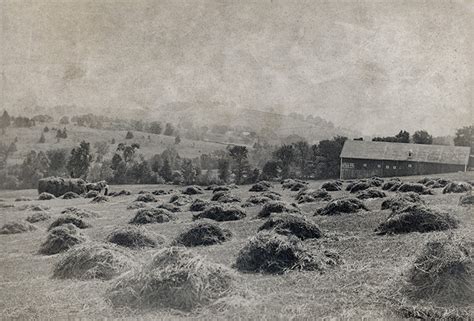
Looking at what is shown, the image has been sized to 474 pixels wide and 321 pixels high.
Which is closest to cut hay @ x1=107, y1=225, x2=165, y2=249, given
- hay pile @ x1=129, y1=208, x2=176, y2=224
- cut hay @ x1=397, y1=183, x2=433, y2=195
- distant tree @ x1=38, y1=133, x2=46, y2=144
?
hay pile @ x1=129, y1=208, x2=176, y2=224

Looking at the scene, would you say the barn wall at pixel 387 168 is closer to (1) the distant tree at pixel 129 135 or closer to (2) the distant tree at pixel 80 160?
(1) the distant tree at pixel 129 135

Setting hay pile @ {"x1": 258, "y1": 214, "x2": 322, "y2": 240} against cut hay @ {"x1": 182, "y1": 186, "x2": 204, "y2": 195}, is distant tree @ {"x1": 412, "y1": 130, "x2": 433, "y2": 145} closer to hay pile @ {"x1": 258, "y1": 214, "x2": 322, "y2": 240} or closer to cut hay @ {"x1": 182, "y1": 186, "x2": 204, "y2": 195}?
cut hay @ {"x1": 182, "y1": 186, "x2": 204, "y2": 195}

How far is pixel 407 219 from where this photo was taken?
403 inches

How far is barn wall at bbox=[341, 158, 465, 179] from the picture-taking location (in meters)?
28.3

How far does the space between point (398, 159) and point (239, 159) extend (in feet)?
47.2

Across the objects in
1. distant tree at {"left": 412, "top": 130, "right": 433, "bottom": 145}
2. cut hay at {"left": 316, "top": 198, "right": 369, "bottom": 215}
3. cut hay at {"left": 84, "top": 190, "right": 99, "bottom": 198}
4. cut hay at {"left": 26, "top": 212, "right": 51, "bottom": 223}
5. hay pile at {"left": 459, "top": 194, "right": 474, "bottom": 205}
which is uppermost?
distant tree at {"left": 412, "top": 130, "right": 433, "bottom": 145}

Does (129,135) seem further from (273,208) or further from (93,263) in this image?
(93,263)

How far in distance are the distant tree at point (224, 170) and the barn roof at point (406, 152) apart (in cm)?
1021

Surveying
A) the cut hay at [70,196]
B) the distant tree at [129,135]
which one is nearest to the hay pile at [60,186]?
the cut hay at [70,196]

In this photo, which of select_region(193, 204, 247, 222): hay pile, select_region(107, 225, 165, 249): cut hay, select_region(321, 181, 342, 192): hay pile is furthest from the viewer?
select_region(321, 181, 342, 192): hay pile

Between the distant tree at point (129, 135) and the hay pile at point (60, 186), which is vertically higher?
the distant tree at point (129, 135)

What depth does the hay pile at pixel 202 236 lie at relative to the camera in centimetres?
1065

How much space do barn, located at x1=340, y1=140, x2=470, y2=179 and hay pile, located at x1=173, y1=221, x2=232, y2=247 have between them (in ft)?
65.5

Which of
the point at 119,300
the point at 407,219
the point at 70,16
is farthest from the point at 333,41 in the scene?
the point at 119,300
